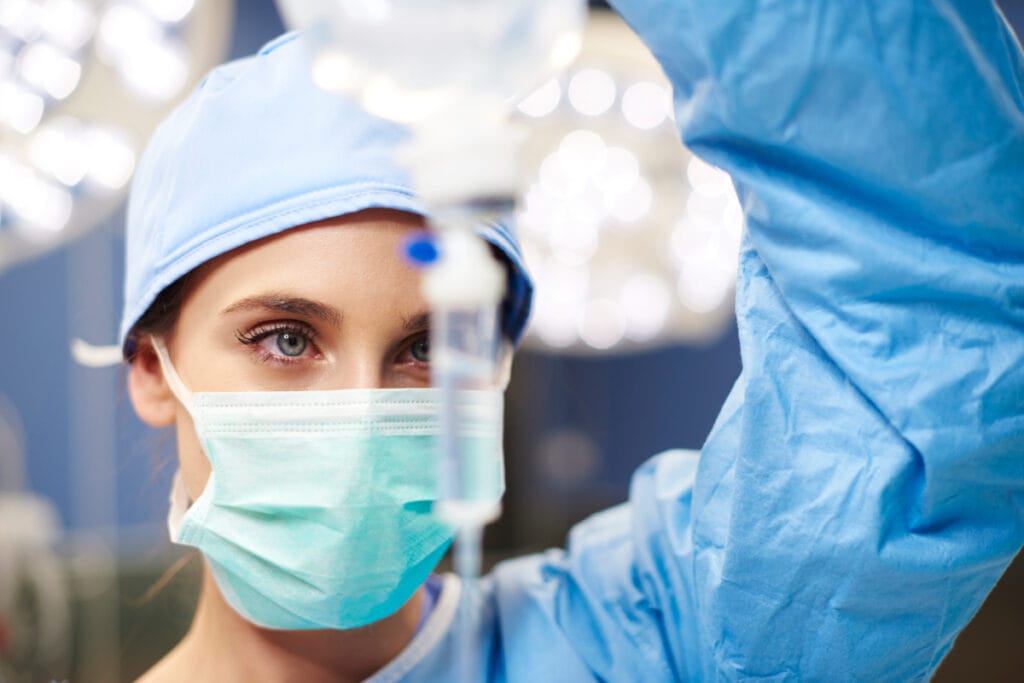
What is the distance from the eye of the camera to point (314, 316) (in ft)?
3.84

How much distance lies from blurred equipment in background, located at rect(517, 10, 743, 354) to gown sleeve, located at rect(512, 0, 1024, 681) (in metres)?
1.86

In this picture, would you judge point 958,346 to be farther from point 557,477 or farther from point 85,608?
point 557,477

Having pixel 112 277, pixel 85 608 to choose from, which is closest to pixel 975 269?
pixel 112 277

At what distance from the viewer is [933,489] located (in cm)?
97

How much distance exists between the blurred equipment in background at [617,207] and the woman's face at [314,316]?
175 cm

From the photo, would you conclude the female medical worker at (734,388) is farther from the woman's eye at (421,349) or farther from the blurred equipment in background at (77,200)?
the blurred equipment in background at (77,200)

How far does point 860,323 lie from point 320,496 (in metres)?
0.65

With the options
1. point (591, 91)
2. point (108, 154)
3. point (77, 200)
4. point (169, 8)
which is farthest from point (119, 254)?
point (591, 91)

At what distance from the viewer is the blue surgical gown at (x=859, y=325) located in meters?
0.90

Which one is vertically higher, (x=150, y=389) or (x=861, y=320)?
(x=861, y=320)

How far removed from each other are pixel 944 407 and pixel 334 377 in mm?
700

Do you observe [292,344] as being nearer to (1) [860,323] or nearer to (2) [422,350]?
(2) [422,350]

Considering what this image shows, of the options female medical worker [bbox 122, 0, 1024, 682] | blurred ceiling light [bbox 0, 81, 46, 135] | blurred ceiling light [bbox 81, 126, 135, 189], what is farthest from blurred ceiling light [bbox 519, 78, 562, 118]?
female medical worker [bbox 122, 0, 1024, 682]

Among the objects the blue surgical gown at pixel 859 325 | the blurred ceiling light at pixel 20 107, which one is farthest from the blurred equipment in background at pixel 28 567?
the blue surgical gown at pixel 859 325
